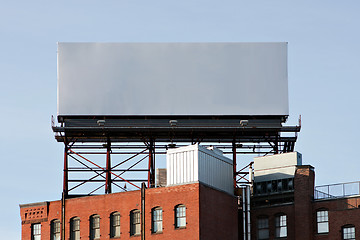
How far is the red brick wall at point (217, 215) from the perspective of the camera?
95.4m

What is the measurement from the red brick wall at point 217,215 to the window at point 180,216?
172 centimetres

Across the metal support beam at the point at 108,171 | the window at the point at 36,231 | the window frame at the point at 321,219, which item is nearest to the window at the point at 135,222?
the metal support beam at the point at 108,171

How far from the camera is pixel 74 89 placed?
111688 mm

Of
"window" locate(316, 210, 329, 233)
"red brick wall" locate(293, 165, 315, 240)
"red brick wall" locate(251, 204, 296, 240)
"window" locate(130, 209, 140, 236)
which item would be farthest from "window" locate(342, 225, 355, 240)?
"window" locate(130, 209, 140, 236)


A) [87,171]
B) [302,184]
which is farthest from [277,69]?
[87,171]

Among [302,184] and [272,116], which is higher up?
[272,116]

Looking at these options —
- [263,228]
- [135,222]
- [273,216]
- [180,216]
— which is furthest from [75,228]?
[273,216]

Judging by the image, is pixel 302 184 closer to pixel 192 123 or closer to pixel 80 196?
pixel 192 123

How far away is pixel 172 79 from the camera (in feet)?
366

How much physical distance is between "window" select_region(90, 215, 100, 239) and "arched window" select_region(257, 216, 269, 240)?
1512 cm

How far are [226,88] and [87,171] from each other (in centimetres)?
1633

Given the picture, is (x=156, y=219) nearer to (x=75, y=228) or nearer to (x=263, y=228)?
(x=75, y=228)

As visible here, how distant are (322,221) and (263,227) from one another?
6089 mm

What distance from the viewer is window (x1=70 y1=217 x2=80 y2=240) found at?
339 feet
